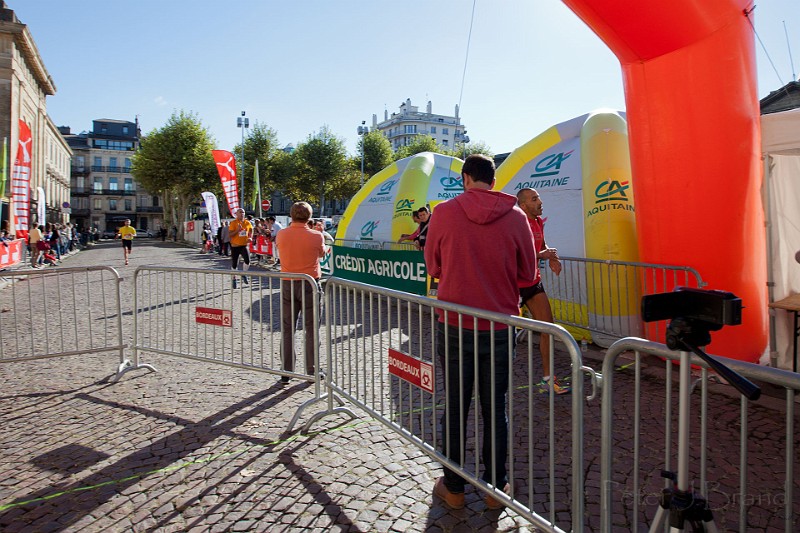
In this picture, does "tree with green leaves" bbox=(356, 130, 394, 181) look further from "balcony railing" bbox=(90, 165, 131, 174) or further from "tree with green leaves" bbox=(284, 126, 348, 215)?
"balcony railing" bbox=(90, 165, 131, 174)

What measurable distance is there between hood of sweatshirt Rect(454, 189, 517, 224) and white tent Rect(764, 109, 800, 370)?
11.8 feet

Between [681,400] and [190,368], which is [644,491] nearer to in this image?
[681,400]

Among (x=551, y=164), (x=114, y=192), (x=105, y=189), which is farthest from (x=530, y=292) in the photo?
(x=105, y=189)

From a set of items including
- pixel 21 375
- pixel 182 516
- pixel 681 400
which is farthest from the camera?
pixel 21 375

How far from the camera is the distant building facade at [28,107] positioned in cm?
3603

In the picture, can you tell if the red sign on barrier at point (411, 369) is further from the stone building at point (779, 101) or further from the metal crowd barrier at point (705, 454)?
the stone building at point (779, 101)

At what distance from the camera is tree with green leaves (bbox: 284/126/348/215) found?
5156 cm

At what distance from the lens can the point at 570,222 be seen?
7.64m

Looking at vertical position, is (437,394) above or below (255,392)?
above

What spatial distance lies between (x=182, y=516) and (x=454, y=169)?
10.5 m

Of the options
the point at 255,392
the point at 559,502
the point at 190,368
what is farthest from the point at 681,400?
the point at 190,368

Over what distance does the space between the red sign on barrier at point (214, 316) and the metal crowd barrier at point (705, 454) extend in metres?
3.55

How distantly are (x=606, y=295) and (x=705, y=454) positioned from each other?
5.01 meters

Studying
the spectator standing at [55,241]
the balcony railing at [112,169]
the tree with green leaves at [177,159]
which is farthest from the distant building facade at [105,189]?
the spectator standing at [55,241]
